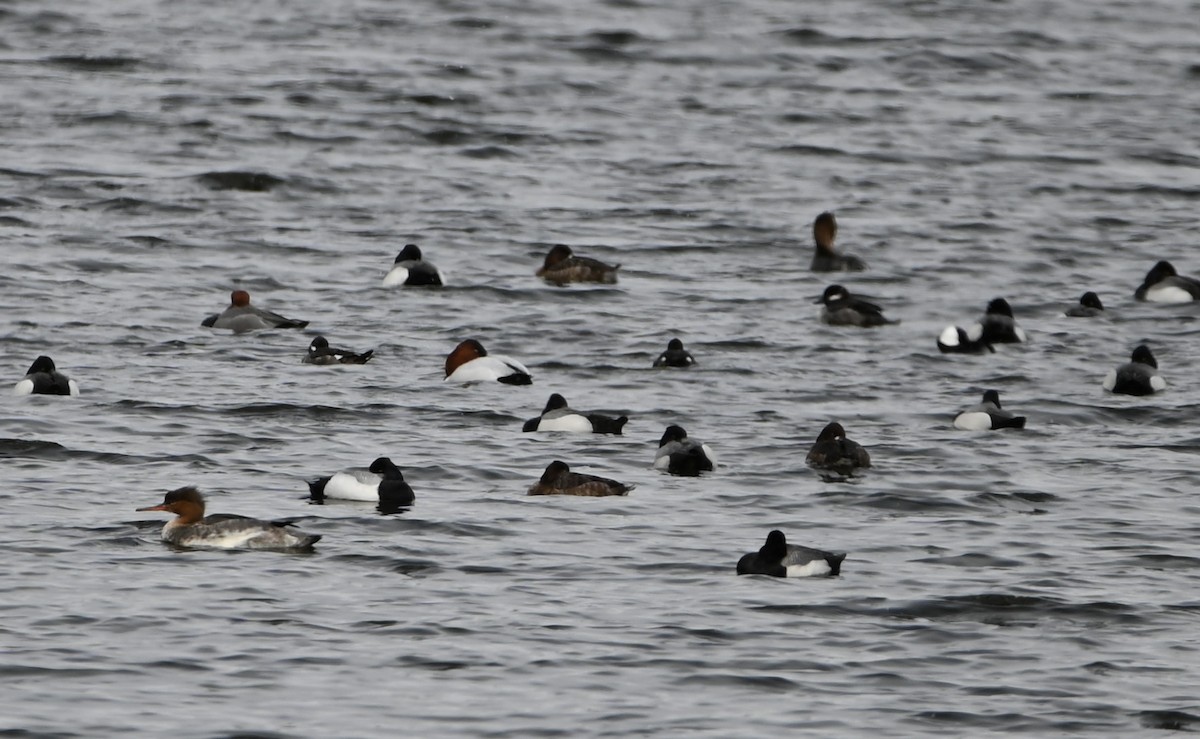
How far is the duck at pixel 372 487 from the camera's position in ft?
57.3

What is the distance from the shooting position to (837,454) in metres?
19.2

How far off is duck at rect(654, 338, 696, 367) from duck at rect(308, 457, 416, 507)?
7117mm

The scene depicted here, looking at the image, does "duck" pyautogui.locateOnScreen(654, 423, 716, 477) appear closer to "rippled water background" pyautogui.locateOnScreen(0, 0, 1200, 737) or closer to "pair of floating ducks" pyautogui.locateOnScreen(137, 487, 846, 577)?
"rippled water background" pyautogui.locateOnScreen(0, 0, 1200, 737)

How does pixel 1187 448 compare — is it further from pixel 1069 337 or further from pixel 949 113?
pixel 949 113

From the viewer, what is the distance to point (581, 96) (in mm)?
44062

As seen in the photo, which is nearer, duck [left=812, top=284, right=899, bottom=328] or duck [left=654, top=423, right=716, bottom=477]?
duck [left=654, top=423, right=716, bottom=477]

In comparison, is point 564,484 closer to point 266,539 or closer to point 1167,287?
point 266,539

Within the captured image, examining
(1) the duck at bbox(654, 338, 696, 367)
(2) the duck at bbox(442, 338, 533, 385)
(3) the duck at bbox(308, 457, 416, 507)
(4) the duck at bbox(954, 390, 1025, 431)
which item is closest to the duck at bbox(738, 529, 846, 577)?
(3) the duck at bbox(308, 457, 416, 507)

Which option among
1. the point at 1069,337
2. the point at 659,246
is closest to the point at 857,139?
the point at 659,246

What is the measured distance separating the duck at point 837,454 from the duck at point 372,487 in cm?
379

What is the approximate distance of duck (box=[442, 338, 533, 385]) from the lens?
23.1 meters

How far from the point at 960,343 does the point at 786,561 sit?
11171 mm

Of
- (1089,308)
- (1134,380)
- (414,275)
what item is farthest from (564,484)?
(1089,308)

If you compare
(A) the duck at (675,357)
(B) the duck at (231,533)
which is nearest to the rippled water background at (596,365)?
(B) the duck at (231,533)
